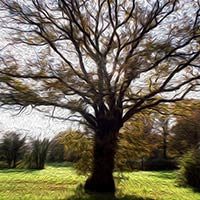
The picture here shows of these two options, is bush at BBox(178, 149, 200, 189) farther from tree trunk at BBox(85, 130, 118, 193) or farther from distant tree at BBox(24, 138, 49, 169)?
distant tree at BBox(24, 138, 49, 169)

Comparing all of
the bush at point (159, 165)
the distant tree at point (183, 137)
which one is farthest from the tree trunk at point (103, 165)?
the bush at point (159, 165)

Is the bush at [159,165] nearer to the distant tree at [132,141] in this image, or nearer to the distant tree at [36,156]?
the distant tree at [36,156]

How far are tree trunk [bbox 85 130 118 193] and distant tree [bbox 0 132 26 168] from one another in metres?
12.4

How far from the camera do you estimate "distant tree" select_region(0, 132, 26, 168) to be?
2632cm

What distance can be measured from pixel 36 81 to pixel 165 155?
27.7m

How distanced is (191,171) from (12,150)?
14.2 m

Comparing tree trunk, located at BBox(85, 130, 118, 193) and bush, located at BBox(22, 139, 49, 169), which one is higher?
bush, located at BBox(22, 139, 49, 169)

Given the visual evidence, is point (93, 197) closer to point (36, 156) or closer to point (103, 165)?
point (103, 165)

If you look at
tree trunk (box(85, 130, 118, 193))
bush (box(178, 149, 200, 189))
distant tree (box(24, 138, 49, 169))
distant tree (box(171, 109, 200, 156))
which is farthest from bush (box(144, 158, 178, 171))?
tree trunk (box(85, 130, 118, 193))

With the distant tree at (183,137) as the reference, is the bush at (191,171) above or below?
below

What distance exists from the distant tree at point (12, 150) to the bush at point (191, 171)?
11.7 meters

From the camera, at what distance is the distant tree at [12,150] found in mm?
26323

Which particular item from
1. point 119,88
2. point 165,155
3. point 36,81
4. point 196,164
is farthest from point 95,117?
point 165,155

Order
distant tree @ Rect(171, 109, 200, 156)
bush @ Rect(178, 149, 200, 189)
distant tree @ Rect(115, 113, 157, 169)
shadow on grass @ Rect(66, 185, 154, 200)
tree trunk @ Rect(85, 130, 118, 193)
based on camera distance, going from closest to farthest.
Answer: shadow on grass @ Rect(66, 185, 154, 200)
tree trunk @ Rect(85, 130, 118, 193)
distant tree @ Rect(115, 113, 157, 169)
bush @ Rect(178, 149, 200, 189)
distant tree @ Rect(171, 109, 200, 156)
